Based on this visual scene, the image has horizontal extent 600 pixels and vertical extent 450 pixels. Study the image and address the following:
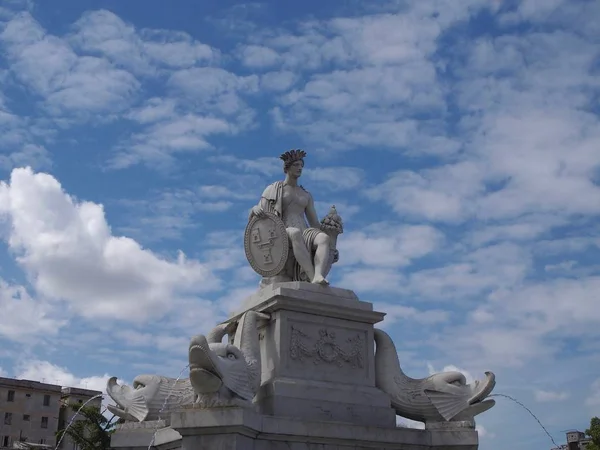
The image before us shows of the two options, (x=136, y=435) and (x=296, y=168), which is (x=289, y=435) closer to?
(x=136, y=435)

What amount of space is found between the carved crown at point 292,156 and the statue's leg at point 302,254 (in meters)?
2.09

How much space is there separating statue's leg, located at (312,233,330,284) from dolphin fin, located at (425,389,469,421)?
3317 millimetres

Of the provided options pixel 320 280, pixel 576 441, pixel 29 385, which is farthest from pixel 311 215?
pixel 29 385

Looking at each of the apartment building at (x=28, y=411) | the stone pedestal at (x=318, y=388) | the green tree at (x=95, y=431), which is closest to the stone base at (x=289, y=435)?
the stone pedestal at (x=318, y=388)

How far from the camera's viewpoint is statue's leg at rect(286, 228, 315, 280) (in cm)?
1648

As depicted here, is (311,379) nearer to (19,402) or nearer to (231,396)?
(231,396)

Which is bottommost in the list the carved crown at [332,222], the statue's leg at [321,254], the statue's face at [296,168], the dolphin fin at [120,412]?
the dolphin fin at [120,412]

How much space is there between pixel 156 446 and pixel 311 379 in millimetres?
3369

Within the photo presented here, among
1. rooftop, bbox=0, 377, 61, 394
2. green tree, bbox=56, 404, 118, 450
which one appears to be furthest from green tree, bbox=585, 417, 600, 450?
rooftop, bbox=0, 377, 61, 394

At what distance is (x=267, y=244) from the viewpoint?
1689 cm

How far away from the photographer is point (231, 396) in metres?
13.8

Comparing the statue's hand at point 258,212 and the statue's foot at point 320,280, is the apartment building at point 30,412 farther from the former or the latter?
the statue's foot at point 320,280

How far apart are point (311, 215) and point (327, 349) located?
369cm

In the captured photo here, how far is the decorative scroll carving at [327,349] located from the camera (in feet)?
50.5
